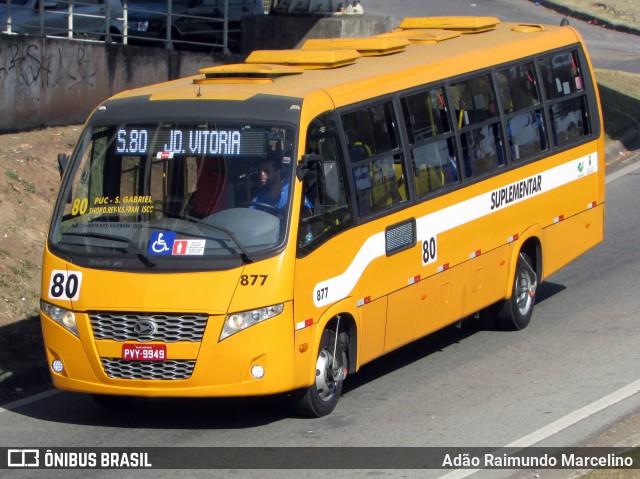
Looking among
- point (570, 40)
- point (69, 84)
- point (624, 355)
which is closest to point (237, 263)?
point (624, 355)

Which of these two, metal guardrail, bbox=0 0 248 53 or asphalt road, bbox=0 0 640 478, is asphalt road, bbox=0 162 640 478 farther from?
metal guardrail, bbox=0 0 248 53

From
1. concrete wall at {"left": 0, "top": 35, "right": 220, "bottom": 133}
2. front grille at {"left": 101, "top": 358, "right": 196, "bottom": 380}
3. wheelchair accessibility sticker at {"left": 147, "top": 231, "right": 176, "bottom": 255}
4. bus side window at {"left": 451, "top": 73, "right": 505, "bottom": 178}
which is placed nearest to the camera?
front grille at {"left": 101, "top": 358, "right": 196, "bottom": 380}

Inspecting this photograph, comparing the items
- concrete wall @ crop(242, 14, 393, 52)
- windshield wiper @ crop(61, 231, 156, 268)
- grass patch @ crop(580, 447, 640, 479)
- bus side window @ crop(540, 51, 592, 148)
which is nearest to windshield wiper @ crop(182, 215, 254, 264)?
windshield wiper @ crop(61, 231, 156, 268)

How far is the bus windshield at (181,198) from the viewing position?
878 centimetres

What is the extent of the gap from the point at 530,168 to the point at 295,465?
5.19m

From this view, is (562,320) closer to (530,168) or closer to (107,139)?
(530,168)

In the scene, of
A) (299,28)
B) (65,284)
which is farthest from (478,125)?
(299,28)

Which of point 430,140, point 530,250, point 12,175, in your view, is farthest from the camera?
point 12,175

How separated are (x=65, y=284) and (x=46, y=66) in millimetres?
8717

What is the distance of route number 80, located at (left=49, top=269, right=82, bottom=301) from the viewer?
29.3 feet

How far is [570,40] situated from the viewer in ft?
43.7

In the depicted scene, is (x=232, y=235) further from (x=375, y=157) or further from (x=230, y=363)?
(x=375, y=157)

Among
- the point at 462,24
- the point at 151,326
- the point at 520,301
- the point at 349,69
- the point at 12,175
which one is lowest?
the point at 520,301

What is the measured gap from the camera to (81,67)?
692 inches
